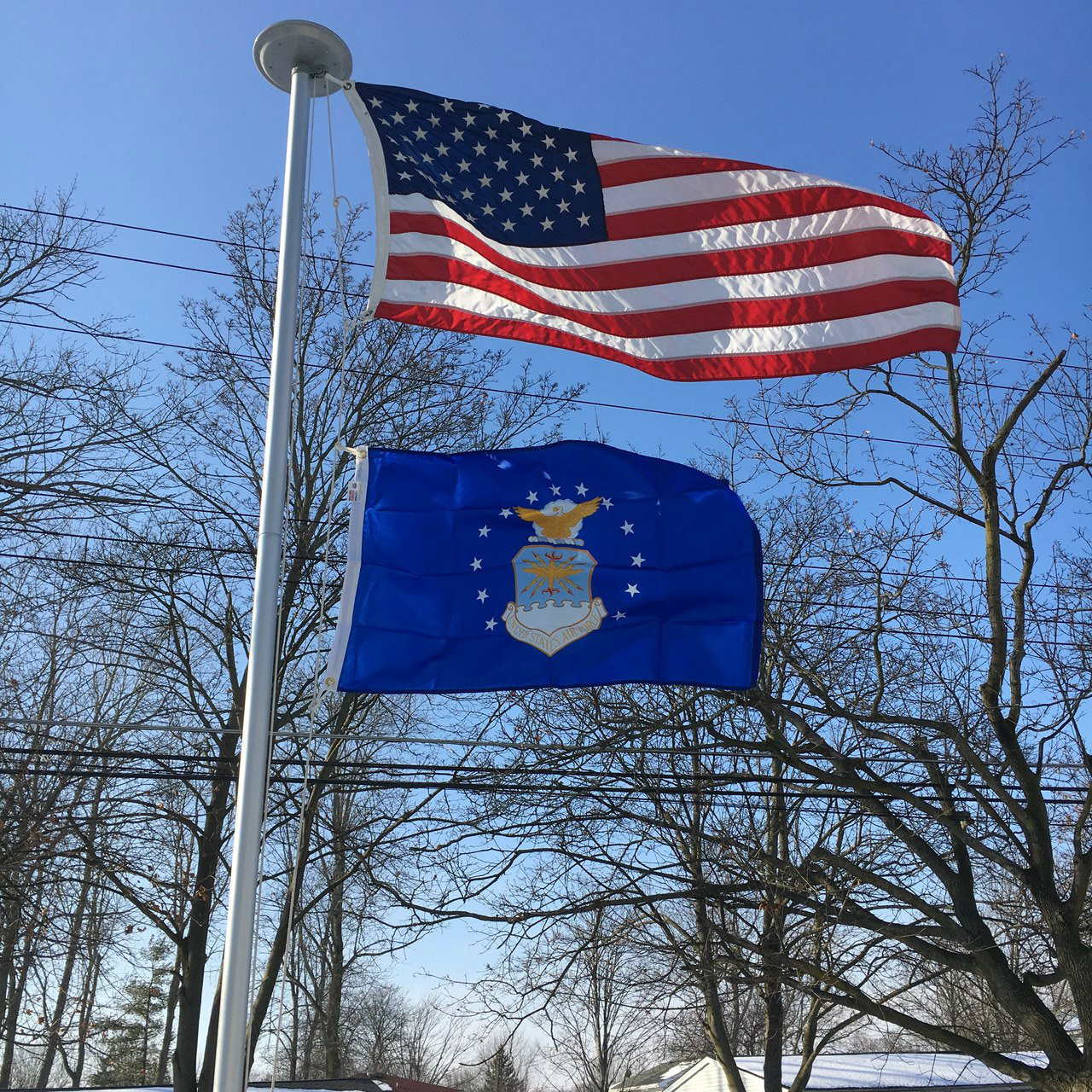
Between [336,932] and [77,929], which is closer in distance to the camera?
[77,929]

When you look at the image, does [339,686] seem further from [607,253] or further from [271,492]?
[607,253]

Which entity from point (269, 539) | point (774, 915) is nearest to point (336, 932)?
point (774, 915)

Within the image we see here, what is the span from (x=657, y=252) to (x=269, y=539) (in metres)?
3.56

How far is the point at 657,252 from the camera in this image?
7562 millimetres

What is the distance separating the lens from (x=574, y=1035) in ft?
116

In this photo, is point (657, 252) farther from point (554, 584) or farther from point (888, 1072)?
point (888, 1072)

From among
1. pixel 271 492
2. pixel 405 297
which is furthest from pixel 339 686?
pixel 405 297

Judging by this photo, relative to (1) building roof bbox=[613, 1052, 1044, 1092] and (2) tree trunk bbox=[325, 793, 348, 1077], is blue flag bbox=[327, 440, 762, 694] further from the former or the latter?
(1) building roof bbox=[613, 1052, 1044, 1092]

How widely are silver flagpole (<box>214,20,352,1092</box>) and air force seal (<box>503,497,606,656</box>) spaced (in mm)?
1697

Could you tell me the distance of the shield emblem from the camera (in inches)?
262

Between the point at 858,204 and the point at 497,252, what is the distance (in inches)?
97.6

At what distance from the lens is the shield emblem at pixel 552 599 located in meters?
6.66

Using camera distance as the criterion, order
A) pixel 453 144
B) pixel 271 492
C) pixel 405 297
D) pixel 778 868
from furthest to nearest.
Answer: pixel 778 868 → pixel 453 144 → pixel 405 297 → pixel 271 492

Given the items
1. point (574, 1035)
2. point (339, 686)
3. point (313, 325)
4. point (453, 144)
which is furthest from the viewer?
point (574, 1035)
